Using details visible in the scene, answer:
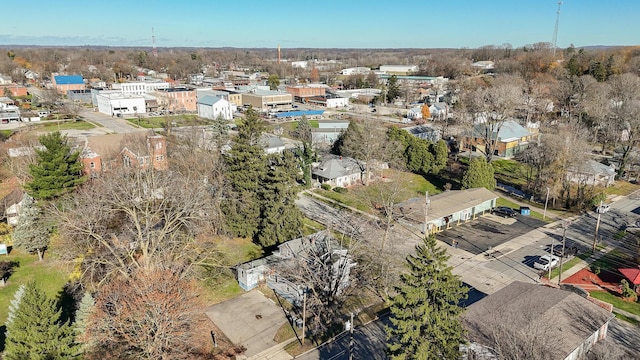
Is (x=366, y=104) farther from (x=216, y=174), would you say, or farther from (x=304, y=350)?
(x=304, y=350)

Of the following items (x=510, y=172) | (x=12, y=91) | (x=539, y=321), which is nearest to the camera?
(x=539, y=321)

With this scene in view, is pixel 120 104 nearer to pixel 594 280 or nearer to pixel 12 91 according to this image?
pixel 12 91

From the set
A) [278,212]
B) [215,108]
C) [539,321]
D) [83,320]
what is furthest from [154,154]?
[215,108]

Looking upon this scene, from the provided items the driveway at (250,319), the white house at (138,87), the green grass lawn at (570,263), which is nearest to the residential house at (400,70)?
the white house at (138,87)

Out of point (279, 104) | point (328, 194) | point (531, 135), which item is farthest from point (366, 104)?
point (328, 194)

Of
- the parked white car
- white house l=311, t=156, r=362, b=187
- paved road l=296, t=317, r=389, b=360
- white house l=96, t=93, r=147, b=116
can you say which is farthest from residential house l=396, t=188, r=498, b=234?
white house l=96, t=93, r=147, b=116

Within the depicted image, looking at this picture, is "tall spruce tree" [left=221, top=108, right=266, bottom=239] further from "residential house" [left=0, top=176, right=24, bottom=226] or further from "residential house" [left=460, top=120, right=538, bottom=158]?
"residential house" [left=460, top=120, right=538, bottom=158]
